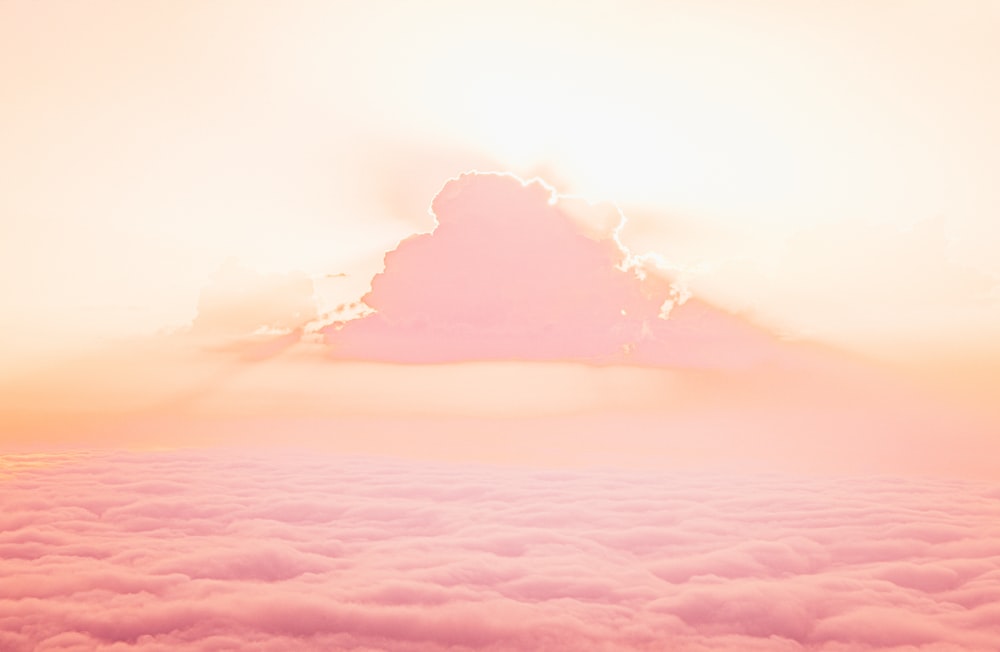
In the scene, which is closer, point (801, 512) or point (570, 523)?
point (570, 523)

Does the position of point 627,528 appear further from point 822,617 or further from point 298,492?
point 298,492

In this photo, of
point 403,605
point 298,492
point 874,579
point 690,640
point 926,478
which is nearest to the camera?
point 690,640

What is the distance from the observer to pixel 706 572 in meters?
19.0

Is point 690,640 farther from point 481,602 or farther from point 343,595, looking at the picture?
point 343,595

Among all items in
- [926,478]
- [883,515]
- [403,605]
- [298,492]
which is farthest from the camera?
[926,478]

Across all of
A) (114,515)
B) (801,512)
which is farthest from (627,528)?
(114,515)

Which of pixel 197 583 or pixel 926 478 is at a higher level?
pixel 926 478

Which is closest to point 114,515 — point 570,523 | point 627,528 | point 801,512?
point 570,523

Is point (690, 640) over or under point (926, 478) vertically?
under

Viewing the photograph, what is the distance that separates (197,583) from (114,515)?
401 inches

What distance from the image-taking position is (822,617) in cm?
1576

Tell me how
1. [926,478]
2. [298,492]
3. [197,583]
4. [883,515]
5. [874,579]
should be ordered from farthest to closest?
[926,478]
[298,492]
[883,515]
[874,579]
[197,583]

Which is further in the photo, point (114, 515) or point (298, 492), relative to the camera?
point (298, 492)

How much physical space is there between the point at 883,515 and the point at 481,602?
17.8 meters
